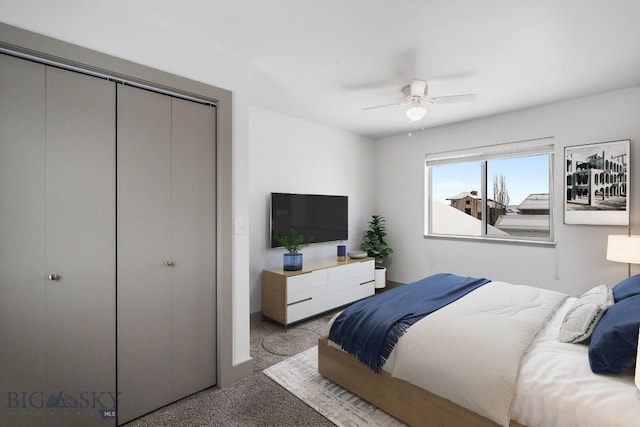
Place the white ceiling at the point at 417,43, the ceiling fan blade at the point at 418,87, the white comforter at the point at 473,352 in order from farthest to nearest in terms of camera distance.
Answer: the ceiling fan blade at the point at 418,87, the white ceiling at the point at 417,43, the white comforter at the point at 473,352

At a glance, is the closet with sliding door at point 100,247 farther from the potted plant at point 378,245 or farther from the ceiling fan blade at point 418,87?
the potted plant at point 378,245

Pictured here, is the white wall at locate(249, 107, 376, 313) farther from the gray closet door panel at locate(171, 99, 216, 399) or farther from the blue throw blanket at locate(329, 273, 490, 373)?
the blue throw blanket at locate(329, 273, 490, 373)

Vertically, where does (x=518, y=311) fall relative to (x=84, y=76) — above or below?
below

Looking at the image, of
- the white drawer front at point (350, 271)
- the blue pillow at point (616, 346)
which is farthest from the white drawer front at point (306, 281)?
the blue pillow at point (616, 346)

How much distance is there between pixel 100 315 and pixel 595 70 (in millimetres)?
4393

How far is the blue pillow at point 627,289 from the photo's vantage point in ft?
6.42

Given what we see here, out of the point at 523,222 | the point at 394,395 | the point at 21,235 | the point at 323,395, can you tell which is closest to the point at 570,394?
the point at 394,395

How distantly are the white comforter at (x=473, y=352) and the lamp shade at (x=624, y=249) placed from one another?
4.11 ft

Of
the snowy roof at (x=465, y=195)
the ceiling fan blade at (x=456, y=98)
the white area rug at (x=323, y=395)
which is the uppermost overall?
the ceiling fan blade at (x=456, y=98)

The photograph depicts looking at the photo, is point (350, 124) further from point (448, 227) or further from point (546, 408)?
point (546, 408)

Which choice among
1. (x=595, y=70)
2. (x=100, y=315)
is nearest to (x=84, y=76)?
(x=100, y=315)

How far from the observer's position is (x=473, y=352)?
5.56 feet

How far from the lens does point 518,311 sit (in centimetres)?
219

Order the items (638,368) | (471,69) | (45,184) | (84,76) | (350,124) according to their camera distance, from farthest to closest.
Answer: (350,124) < (471,69) < (84,76) < (45,184) < (638,368)
